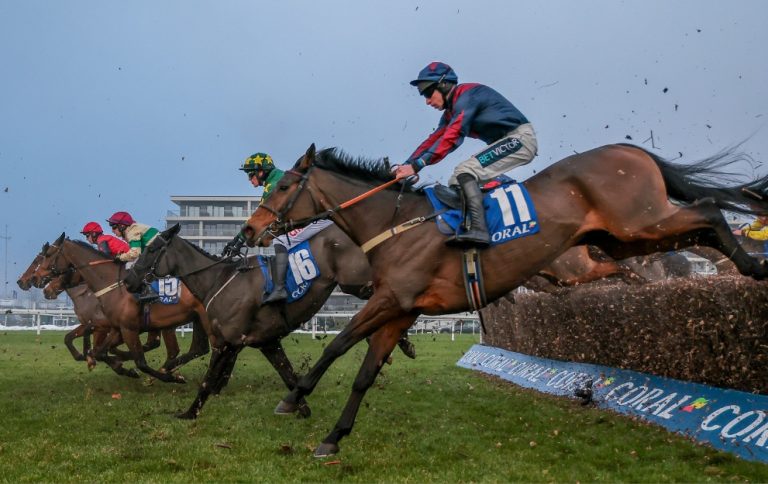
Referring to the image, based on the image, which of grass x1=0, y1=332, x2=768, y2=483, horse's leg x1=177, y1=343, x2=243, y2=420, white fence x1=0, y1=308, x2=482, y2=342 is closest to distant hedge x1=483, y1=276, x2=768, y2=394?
grass x1=0, y1=332, x2=768, y2=483

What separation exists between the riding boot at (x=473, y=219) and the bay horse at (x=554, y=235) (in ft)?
Result: 0.35

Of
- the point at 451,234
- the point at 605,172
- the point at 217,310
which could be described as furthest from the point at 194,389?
the point at 605,172

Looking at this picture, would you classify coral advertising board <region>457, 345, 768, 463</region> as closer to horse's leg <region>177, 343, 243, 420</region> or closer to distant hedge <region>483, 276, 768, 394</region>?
distant hedge <region>483, 276, 768, 394</region>

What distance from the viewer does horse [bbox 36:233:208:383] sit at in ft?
30.7

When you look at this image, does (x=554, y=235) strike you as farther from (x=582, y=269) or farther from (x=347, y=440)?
(x=347, y=440)

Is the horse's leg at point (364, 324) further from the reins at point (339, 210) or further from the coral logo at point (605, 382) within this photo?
the coral logo at point (605, 382)

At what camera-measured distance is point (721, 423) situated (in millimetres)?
4918

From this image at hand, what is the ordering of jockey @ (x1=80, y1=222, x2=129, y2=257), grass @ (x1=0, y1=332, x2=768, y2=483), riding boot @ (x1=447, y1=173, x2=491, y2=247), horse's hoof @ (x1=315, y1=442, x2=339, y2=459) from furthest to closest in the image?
jockey @ (x1=80, y1=222, x2=129, y2=257) → horse's hoof @ (x1=315, y1=442, x2=339, y2=459) → riding boot @ (x1=447, y1=173, x2=491, y2=247) → grass @ (x1=0, y1=332, x2=768, y2=483)

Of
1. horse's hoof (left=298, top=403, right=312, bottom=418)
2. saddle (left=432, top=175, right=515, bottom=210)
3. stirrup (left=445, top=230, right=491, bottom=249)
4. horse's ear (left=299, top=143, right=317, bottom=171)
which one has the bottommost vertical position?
horse's hoof (left=298, top=403, right=312, bottom=418)

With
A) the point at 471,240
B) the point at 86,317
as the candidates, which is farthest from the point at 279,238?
the point at 86,317

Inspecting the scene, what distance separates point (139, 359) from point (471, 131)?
5838 mm

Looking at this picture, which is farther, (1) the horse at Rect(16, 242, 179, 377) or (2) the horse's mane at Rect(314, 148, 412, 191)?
(1) the horse at Rect(16, 242, 179, 377)

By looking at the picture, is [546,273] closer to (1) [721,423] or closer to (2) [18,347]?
(1) [721,423]

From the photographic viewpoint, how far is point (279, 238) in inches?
293
